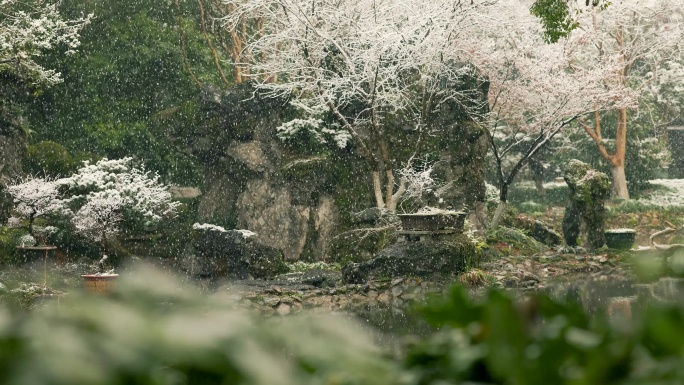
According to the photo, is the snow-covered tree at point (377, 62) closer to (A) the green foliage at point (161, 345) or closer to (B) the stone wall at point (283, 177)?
(B) the stone wall at point (283, 177)

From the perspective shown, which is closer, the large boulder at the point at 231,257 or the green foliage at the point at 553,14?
the green foliage at the point at 553,14

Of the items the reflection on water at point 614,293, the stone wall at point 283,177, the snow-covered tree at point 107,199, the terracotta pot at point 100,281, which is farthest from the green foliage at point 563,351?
the stone wall at point 283,177

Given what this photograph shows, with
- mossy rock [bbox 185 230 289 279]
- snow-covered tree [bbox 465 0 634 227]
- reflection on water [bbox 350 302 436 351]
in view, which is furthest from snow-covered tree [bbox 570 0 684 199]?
reflection on water [bbox 350 302 436 351]

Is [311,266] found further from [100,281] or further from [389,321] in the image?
[389,321]

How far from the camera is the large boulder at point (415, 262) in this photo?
499 inches

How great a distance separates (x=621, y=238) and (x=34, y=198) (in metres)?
12.3

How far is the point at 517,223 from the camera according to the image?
19.3m

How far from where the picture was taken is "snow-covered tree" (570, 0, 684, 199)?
22094 millimetres

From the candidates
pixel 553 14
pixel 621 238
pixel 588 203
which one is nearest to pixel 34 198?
pixel 553 14

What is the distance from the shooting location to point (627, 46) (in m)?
22.8

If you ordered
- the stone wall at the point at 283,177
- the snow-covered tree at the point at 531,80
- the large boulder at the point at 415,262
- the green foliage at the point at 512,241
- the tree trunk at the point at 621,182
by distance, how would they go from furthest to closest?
the tree trunk at the point at 621,182, the snow-covered tree at the point at 531,80, the green foliage at the point at 512,241, the stone wall at the point at 283,177, the large boulder at the point at 415,262

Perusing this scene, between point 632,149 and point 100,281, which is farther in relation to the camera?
point 632,149

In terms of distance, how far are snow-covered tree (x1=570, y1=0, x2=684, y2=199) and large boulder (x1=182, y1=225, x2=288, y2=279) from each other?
11958mm

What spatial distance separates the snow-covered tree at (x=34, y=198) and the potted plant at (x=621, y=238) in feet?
38.6
